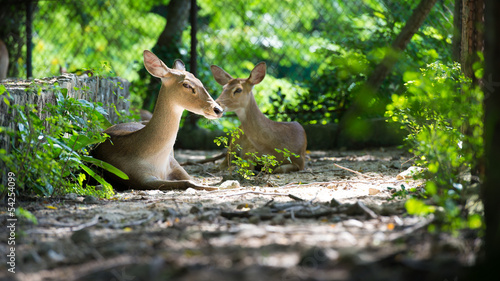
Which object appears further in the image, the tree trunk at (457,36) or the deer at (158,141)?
the tree trunk at (457,36)

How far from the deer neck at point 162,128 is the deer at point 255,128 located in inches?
59.1

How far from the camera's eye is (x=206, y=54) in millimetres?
11195

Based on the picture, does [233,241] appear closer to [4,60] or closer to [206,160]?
[206,160]

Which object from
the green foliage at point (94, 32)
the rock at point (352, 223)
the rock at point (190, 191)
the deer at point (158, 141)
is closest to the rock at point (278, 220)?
the rock at point (352, 223)

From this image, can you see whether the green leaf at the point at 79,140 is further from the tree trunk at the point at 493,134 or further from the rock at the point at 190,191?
the tree trunk at the point at 493,134

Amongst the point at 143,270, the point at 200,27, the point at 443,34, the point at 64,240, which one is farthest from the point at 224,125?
the point at 143,270

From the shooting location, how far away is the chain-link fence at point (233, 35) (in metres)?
9.95

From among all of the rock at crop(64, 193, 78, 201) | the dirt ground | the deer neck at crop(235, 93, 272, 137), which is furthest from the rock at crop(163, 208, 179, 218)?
the deer neck at crop(235, 93, 272, 137)

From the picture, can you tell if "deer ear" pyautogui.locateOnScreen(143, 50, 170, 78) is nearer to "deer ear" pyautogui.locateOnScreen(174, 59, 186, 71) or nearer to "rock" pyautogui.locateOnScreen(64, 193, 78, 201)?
"deer ear" pyautogui.locateOnScreen(174, 59, 186, 71)

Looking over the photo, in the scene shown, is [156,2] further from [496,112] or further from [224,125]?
[496,112]

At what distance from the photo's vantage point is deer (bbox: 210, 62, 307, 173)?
7777 mm

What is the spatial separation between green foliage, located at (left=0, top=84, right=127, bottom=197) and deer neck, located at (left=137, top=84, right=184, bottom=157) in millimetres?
704

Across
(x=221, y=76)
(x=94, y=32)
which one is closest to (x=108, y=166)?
(x=221, y=76)

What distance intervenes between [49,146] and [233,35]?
7579 mm
